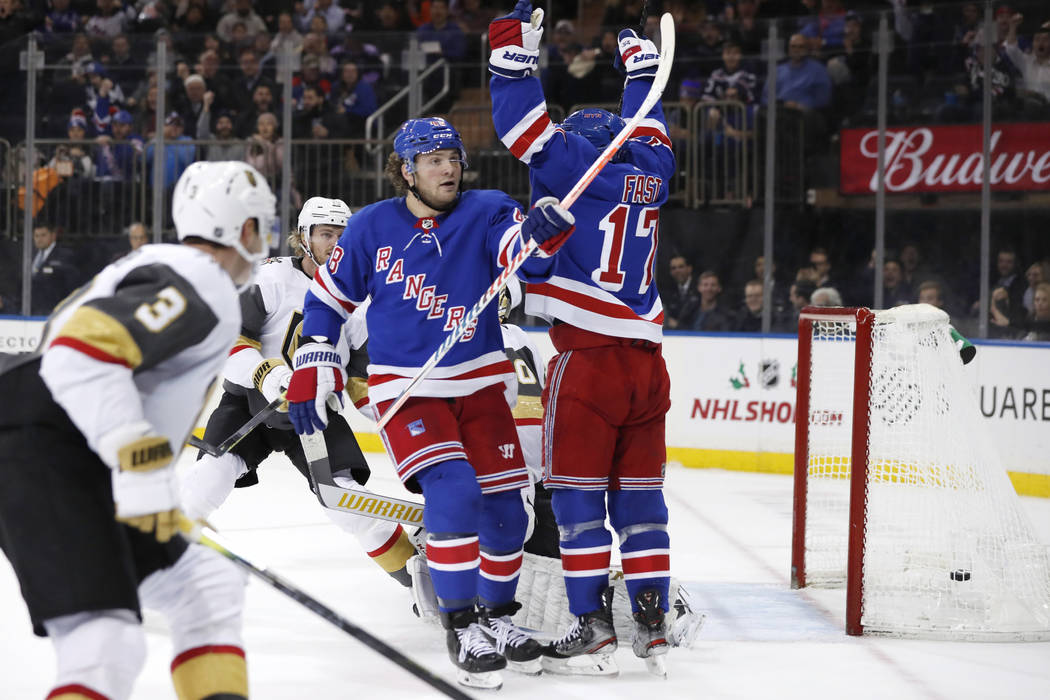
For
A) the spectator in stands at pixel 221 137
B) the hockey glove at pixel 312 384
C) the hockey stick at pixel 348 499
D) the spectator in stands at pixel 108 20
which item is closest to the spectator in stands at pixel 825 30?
the spectator in stands at pixel 221 137

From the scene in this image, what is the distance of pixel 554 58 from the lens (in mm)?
7648

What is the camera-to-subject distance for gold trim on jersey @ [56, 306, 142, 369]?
1792 mm

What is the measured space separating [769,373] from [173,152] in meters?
3.61

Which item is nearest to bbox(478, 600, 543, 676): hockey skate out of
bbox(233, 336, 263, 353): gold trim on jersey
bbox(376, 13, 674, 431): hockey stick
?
bbox(376, 13, 674, 431): hockey stick

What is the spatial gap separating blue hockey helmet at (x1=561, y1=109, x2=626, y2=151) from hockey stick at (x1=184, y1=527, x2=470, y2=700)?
4.72 feet

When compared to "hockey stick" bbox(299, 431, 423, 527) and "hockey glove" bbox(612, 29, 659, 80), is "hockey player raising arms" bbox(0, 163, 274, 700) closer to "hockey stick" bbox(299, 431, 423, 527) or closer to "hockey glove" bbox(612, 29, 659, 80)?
"hockey stick" bbox(299, 431, 423, 527)

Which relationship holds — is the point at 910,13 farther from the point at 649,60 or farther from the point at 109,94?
the point at 109,94

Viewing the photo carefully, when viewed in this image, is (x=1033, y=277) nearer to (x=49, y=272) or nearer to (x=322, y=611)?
(x=322, y=611)

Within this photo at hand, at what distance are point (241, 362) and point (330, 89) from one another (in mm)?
4218

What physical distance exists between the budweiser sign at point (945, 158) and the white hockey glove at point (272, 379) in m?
4.20

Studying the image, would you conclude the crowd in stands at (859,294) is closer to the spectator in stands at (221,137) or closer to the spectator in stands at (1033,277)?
the spectator in stands at (1033,277)

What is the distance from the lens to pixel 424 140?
3.00 m

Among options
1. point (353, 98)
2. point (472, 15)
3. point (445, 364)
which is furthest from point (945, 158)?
point (445, 364)

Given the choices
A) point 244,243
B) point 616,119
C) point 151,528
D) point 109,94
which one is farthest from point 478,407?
point 109,94
